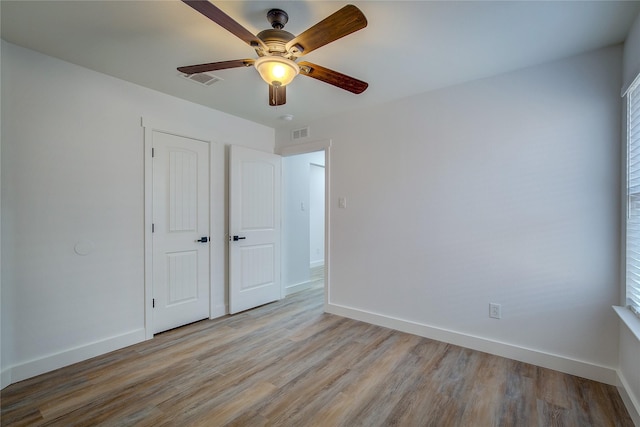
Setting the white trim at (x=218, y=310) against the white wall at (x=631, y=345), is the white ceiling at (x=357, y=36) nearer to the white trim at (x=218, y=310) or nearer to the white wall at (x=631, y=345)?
the white wall at (x=631, y=345)

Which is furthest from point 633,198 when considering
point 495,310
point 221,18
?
point 221,18

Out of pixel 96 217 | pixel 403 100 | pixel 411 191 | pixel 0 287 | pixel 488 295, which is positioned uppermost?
pixel 403 100

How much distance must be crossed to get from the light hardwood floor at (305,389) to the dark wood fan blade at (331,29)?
2154mm

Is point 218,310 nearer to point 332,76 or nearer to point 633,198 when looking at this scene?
point 332,76

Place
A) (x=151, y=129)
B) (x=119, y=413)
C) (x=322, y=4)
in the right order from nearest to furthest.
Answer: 1. (x=322, y=4)
2. (x=119, y=413)
3. (x=151, y=129)

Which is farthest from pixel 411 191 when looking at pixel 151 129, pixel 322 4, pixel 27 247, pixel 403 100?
pixel 27 247

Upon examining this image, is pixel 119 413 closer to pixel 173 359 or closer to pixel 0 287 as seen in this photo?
pixel 173 359

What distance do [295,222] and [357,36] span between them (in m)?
2.87

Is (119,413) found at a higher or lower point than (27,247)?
lower

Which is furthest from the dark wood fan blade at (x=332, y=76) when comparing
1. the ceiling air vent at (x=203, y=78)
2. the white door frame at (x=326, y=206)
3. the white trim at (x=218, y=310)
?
the white trim at (x=218, y=310)

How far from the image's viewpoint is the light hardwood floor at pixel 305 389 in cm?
176

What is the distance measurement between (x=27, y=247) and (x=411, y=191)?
3.24m

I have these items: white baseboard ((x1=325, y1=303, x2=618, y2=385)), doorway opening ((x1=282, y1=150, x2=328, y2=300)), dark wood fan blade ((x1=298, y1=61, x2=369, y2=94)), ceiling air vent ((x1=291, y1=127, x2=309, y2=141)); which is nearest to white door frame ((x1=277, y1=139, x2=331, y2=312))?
ceiling air vent ((x1=291, y1=127, x2=309, y2=141))

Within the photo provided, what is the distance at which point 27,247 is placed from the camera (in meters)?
2.17
